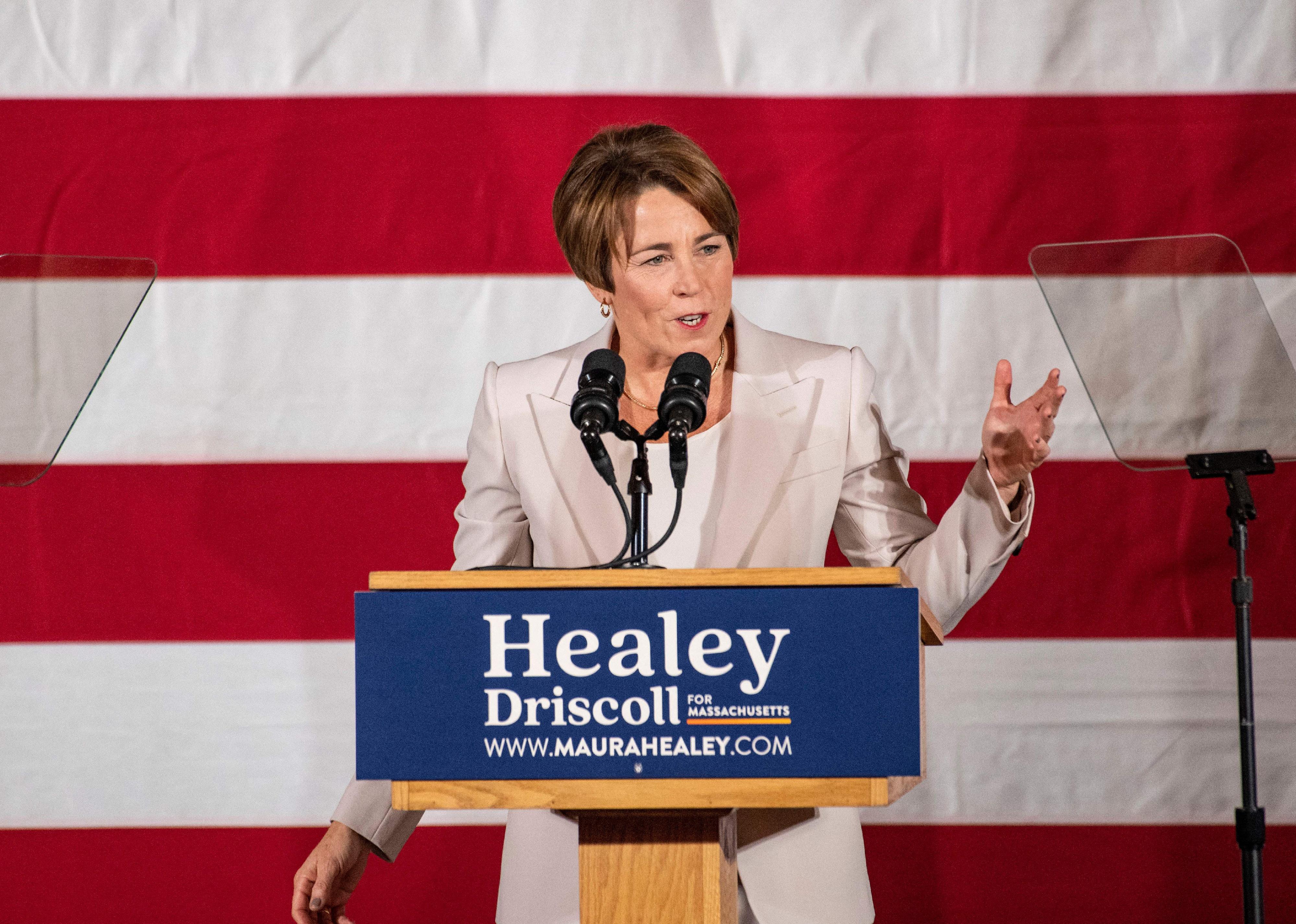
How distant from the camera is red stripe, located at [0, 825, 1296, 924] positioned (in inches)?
74.5

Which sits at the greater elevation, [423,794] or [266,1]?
[266,1]

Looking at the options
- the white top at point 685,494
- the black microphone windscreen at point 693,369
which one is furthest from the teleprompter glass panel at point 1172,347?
the black microphone windscreen at point 693,369

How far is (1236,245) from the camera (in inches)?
72.3

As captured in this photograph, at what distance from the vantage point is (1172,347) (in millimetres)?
1771

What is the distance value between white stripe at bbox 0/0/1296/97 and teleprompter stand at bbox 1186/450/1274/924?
721mm

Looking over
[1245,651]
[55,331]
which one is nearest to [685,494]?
[1245,651]

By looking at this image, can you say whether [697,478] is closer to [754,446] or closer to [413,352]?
[754,446]

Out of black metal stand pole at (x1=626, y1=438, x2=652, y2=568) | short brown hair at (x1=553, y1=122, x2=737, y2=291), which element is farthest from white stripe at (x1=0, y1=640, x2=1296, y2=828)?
black metal stand pole at (x1=626, y1=438, x2=652, y2=568)

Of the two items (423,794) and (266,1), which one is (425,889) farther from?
(266,1)

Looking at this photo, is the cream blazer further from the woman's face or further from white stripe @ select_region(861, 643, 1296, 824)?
white stripe @ select_region(861, 643, 1296, 824)

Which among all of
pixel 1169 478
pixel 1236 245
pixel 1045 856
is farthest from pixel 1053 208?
pixel 1045 856

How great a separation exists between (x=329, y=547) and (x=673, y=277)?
86 centimetres

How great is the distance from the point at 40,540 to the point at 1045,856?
1760mm

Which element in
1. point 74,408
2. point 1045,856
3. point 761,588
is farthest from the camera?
point 1045,856
